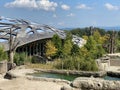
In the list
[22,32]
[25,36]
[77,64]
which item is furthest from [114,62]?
[22,32]

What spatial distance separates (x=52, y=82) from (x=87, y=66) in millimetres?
9825

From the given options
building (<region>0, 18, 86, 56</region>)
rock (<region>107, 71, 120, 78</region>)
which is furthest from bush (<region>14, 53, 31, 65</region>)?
rock (<region>107, 71, 120, 78</region>)

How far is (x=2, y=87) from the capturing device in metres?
18.3

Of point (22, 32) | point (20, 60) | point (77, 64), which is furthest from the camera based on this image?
point (22, 32)

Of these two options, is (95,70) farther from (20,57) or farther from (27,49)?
(27,49)

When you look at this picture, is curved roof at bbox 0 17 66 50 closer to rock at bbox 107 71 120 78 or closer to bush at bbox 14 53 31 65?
bush at bbox 14 53 31 65

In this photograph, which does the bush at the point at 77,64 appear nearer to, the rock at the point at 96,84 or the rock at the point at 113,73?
the rock at the point at 113,73

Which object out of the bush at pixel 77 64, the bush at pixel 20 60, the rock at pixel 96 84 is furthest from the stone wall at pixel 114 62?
the rock at pixel 96 84

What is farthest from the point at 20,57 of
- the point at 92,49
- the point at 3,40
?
the point at 92,49

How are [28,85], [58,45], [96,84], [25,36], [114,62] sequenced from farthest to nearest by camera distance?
[25,36], [58,45], [114,62], [28,85], [96,84]

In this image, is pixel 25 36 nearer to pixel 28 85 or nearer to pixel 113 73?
pixel 113 73

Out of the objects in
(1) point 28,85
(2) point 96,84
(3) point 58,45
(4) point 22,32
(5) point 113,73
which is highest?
(4) point 22,32

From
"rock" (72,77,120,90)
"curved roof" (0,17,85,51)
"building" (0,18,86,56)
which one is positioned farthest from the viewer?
Result: "curved roof" (0,17,85,51)

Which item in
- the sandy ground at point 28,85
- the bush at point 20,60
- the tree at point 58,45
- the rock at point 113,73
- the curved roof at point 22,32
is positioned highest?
the curved roof at point 22,32
